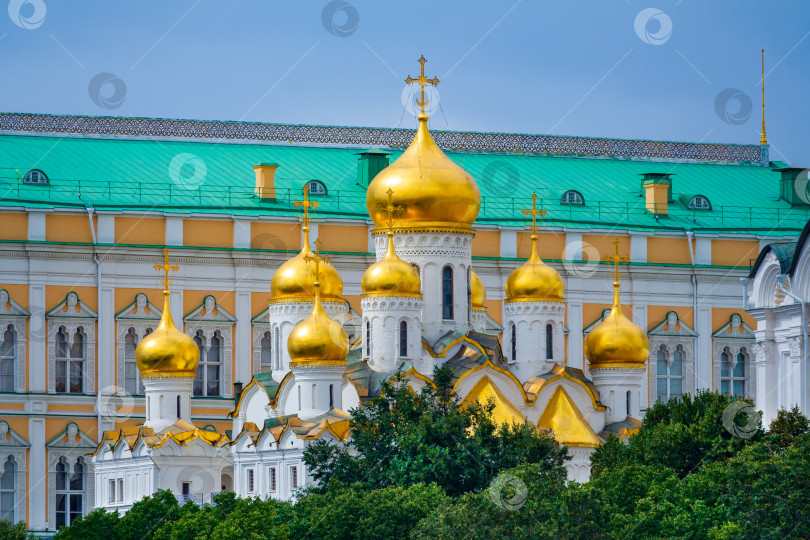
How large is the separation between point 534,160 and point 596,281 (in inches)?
240

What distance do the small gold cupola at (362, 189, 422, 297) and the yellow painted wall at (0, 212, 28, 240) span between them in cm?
1300

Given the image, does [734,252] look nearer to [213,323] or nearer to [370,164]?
[370,164]

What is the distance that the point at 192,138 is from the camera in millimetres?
77250

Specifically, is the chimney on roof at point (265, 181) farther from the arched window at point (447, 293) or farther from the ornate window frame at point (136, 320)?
the arched window at point (447, 293)

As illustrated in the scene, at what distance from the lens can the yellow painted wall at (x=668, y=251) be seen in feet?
250

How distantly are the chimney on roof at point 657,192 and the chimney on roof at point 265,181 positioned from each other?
12089 mm

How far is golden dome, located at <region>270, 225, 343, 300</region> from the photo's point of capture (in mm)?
65812

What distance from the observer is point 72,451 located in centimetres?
7019

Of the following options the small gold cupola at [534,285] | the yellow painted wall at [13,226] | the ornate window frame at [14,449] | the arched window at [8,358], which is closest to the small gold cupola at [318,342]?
the small gold cupola at [534,285]

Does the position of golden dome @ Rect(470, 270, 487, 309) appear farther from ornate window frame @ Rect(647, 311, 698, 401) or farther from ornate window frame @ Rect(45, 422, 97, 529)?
ornate window frame @ Rect(45, 422, 97, 529)

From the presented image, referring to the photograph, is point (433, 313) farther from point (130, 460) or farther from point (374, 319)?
point (130, 460)

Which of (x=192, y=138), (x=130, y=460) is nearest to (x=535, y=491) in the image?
(x=130, y=460)

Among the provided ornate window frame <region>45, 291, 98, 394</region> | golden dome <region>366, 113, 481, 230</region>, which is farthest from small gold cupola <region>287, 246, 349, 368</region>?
ornate window frame <region>45, 291, 98, 394</region>

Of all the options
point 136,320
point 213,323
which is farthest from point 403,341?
point 136,320
